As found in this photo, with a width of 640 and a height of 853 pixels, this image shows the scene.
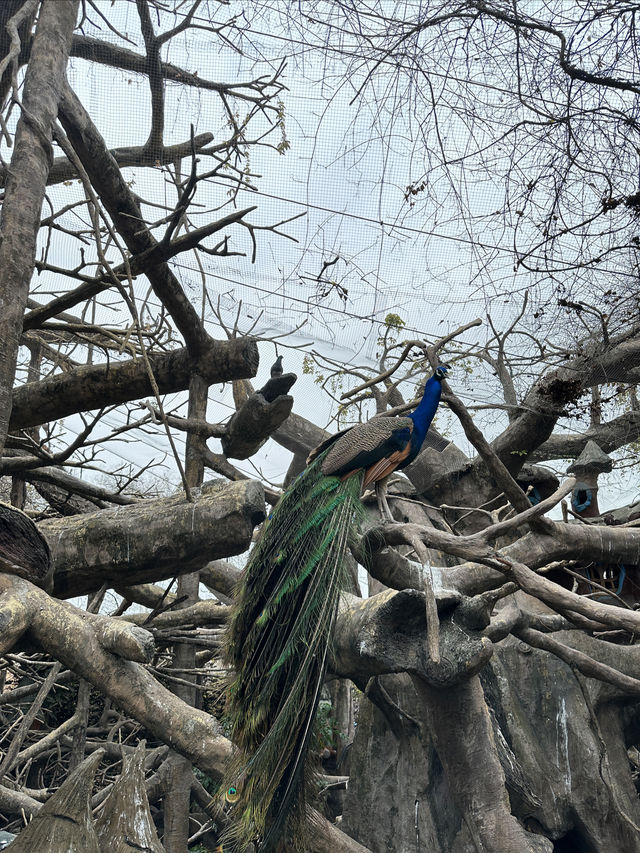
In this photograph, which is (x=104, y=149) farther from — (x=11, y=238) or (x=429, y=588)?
(x=429, y=588)

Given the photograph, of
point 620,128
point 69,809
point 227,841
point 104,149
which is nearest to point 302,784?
point 227,841

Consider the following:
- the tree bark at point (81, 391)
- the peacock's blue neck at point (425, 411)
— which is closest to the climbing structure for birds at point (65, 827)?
the tree bark at point (81, 391)

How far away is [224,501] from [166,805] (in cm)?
235

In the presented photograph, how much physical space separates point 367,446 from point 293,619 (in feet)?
2.83

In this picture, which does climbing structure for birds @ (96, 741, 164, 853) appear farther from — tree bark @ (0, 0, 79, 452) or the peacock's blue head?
the peacock's blue head

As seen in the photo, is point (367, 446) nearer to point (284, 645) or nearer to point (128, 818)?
point (284, 645)

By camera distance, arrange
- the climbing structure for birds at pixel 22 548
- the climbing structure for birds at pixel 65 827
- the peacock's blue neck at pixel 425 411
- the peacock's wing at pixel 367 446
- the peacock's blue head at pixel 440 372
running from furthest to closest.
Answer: the peacock's blue neck at pixel 425 411, the peacock's blue head at pixel 440 372, the peacock's wing at pixel 367 446, the climbing structure for birds at pixel 22 548, the climbing structure for birds at pixel 65 827

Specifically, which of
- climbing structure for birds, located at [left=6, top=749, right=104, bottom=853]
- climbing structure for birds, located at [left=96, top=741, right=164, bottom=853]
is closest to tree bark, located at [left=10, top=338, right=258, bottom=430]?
climbing structure for birds, located at [left=96, top=741, right=164, bottom=853]

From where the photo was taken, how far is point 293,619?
286 centimetres

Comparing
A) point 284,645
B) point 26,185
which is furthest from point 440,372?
point 26,185

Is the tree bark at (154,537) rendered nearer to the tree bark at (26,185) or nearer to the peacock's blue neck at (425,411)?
the tree bark at (26,185)

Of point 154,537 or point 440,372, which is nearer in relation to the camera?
point 154,537

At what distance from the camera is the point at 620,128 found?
8.55 feet

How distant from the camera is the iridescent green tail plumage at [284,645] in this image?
2.45 metres
